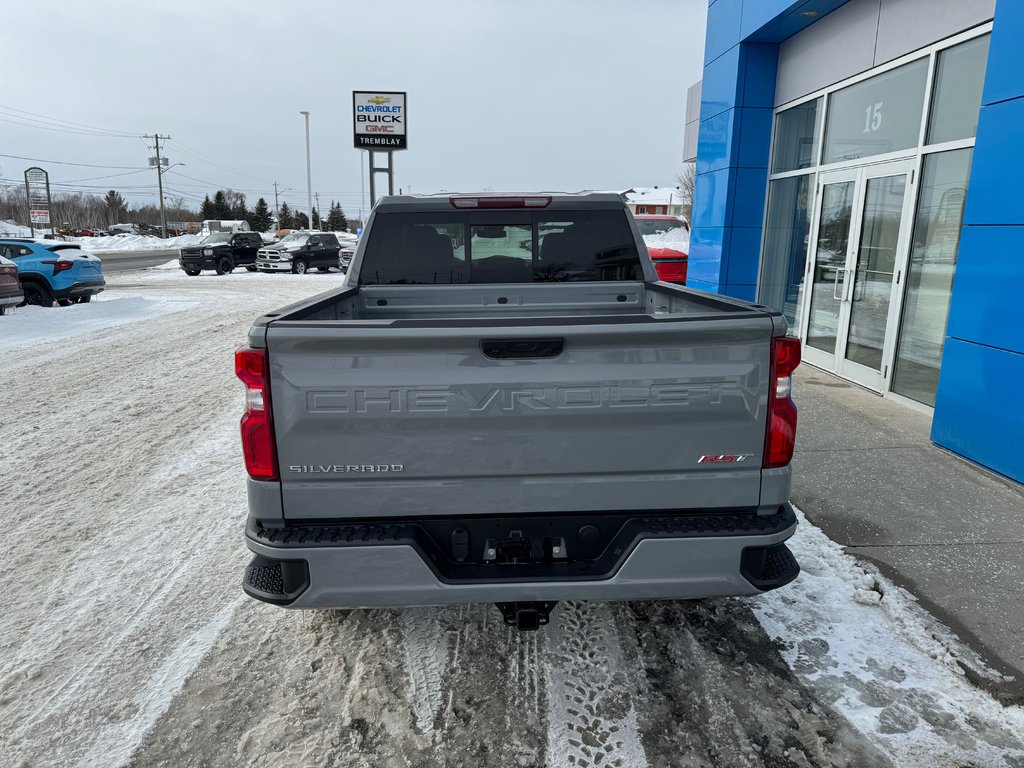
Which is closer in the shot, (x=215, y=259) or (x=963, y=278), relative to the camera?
(x=963, y=278)

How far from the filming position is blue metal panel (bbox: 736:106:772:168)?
11.0m

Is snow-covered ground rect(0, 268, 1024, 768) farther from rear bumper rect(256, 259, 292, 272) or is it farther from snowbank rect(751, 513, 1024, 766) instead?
rear bumper rect(256, 259, 292, 272)

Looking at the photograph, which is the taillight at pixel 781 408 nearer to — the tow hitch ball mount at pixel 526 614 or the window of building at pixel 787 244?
the tow hitch ball mount at pixel 526 614

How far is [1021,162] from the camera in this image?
5.12m

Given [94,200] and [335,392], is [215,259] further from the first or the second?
[94,200]

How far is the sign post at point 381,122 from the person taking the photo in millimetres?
28578

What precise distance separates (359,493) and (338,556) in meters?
0.24

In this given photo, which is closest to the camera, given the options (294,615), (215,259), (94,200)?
(294,615)

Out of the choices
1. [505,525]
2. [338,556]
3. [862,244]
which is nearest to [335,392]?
[338,556]

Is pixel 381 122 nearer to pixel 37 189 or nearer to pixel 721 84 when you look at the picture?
pixel 721 84

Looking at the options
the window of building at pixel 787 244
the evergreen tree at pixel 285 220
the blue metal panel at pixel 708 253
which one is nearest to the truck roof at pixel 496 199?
the window of building at pixel 787 244

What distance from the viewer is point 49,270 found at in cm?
1538

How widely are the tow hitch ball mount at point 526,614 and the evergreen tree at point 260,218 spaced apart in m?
87.4

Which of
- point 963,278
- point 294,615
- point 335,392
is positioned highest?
point 963,278
